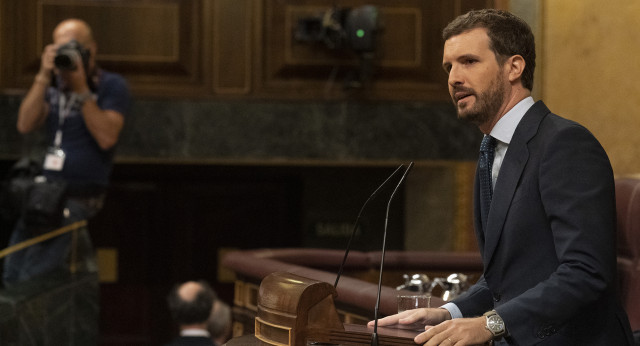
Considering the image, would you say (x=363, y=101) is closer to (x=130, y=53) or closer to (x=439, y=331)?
(x=130, y=53)

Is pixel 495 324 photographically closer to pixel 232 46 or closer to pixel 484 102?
pixel 484 102

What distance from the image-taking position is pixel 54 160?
4258 millimetres

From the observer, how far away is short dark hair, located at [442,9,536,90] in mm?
1759

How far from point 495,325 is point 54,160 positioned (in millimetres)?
3035

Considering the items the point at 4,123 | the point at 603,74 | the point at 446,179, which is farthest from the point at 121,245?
the point at 603,74

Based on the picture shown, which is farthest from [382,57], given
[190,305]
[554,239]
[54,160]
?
[554,239]

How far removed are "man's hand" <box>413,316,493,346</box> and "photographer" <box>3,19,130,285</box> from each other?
9.48 feet

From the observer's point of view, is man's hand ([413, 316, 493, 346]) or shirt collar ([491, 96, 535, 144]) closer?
man's hand ([413, 316, 493, 346])

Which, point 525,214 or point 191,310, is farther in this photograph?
point 191,310

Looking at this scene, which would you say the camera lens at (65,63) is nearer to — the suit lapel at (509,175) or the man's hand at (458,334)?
the suit lapel at (509,175)

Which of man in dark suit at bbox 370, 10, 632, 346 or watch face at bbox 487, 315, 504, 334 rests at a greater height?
man in dark suit at bbox 370, 10, 632, 346

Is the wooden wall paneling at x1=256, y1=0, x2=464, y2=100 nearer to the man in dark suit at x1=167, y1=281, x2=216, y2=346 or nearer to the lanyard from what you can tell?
the lanyard

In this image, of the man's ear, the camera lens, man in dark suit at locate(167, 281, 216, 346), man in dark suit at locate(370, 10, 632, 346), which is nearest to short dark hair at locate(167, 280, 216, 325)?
man in dark suit at locate(167, 281, 216, 346)

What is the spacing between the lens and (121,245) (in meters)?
6.68
